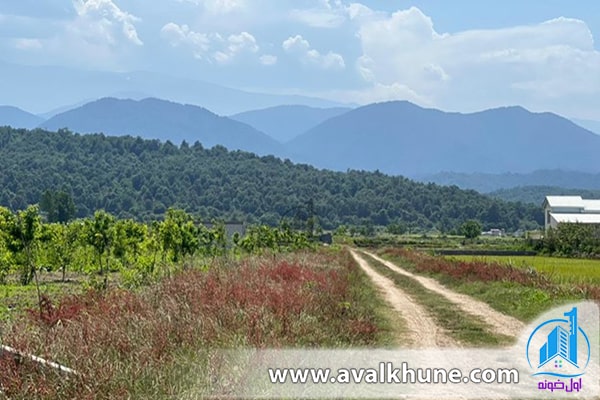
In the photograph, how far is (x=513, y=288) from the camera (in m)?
18.5

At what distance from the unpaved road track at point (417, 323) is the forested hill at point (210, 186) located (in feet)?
258

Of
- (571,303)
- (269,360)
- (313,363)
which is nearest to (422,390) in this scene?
(313,363)

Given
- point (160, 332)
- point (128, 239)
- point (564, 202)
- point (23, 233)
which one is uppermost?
point (564, 202)

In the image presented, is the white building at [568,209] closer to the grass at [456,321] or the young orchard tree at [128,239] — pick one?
the young orchard tree at [128,239]

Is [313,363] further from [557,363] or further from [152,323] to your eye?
[557,363]

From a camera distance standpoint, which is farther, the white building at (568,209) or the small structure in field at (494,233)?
the small structure in field at (494,233)

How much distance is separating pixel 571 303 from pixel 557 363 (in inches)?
238

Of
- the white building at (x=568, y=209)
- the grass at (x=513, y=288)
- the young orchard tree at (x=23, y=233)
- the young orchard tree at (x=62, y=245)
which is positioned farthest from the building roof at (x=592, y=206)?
the young orchard tree at (x=23, y=233)

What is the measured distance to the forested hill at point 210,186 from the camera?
103m

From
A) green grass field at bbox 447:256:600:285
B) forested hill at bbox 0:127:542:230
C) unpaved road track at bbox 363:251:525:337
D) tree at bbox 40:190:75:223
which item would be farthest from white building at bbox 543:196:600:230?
unpaved road track at bbox 363:251:525:337

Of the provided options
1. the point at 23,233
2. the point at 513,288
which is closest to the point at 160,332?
the point at 23,233

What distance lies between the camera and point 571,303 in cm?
1497

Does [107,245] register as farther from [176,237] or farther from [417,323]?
[417,323]

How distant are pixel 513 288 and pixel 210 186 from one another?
104m
